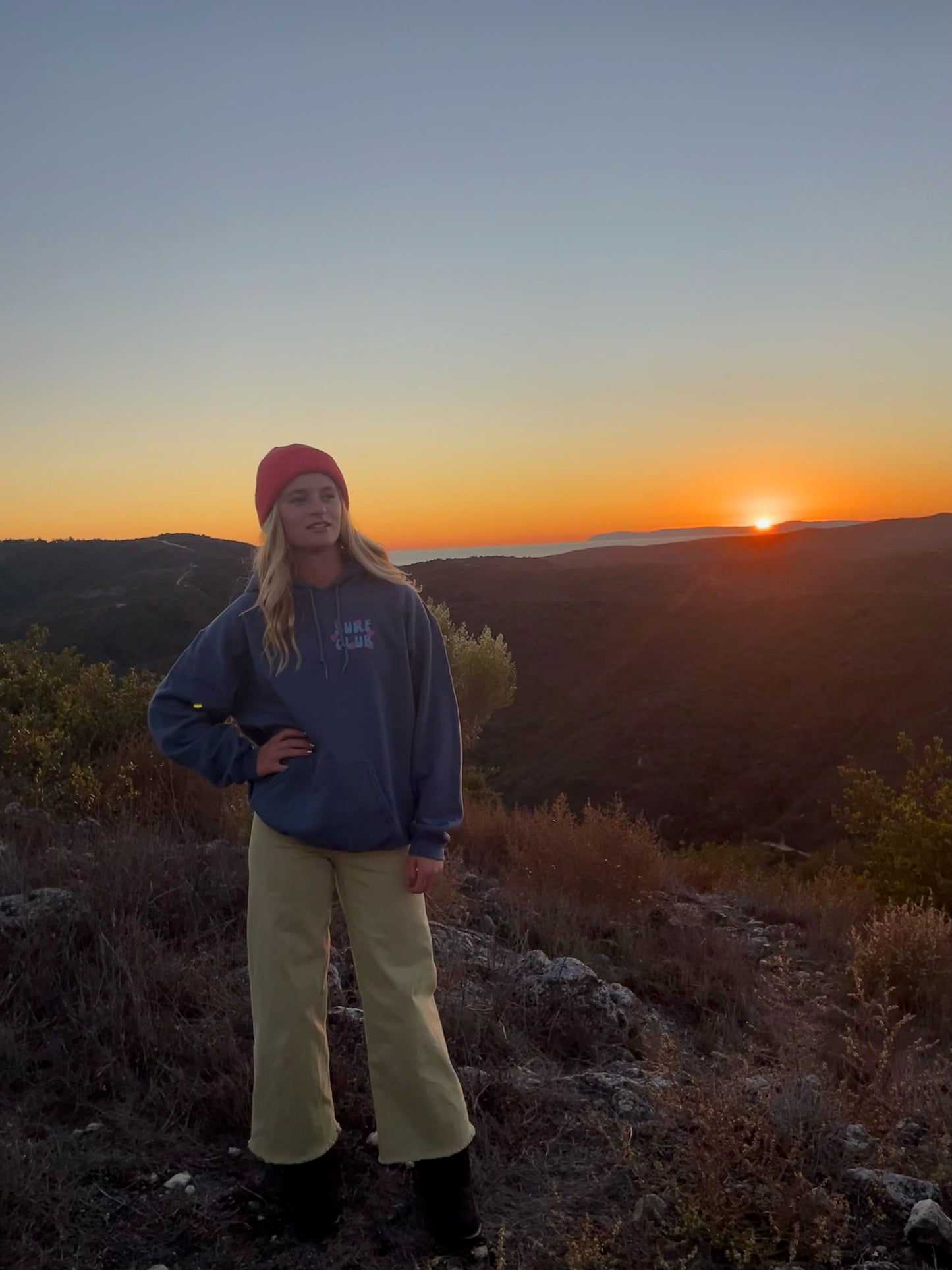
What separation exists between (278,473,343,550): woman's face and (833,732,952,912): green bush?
6144mm

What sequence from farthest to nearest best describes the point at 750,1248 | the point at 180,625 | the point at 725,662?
the point at 180,625, the point at 725,662, the point at 750,1248

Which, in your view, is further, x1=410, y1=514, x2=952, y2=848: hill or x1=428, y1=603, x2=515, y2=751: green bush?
x1=410, y1=514, x2=952, y2=848: hill

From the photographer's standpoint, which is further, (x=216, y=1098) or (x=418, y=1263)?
(x=216, y=1098)

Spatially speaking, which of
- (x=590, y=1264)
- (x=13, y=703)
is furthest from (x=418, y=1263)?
(x=13, y=703)

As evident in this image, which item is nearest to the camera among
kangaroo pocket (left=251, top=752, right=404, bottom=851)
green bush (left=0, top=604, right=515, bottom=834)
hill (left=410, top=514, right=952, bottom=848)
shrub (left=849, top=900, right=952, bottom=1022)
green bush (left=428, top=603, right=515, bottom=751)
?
kangaroo pocket (left=251, top=752, right=404, bottom=851)

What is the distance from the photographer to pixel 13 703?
23.4ft

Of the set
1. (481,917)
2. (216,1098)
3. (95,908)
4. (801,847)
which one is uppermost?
(95,908)

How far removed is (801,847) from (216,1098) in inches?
1033

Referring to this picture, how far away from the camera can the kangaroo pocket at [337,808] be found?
215cm

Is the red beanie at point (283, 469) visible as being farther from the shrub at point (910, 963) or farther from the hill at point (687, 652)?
the hill at point (687, 652)

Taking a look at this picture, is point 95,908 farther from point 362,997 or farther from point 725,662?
point 725,662

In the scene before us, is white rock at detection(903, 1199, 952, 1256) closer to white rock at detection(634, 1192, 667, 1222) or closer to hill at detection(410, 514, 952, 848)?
white rock at detection(634, 1192, 667, 1222)

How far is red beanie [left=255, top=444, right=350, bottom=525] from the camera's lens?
7.60 ft

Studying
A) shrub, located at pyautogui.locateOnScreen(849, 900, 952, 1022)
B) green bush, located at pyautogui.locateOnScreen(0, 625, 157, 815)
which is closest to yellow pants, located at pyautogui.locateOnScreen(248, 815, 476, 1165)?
shrub, located at pyautogui.locateOnScreen(849, 900, 952, 1022)
